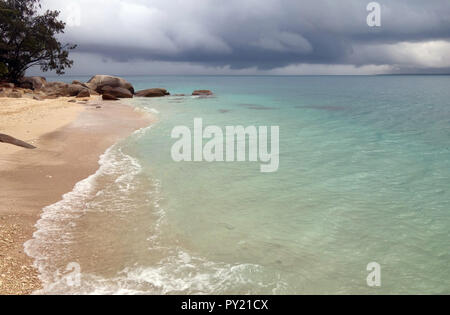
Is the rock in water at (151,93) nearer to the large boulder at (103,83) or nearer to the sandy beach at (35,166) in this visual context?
the large boulder at (103,83)

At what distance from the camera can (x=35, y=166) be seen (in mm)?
9359

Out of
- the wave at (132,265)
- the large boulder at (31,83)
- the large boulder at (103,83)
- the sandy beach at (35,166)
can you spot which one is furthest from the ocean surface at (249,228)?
the large boulder at (103,83)

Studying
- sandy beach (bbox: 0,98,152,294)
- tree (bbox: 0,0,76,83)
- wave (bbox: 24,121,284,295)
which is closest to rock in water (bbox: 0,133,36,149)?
sandy beach (bbox: 0,98,152,294)

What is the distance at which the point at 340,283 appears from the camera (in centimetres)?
462

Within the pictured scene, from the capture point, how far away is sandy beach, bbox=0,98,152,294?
4.82 meters

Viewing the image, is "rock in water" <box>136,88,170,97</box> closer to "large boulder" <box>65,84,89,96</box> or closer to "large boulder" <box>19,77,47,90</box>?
"large boulder" <box>65,84,89,96</box>

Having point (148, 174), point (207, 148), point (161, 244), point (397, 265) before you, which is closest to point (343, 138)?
point (207, 148)

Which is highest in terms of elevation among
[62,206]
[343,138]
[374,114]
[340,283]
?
[374,114]

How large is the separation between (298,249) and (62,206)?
499 cm

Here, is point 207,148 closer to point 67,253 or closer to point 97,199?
point 97,199

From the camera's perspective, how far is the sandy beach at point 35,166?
482 centimetres

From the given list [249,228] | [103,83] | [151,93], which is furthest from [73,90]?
[249,228]

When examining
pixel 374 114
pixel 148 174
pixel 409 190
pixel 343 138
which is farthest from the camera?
pixel 374 114

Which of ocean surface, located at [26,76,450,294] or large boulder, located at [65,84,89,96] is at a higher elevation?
large boulder, located at [65,84,89,96]
